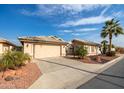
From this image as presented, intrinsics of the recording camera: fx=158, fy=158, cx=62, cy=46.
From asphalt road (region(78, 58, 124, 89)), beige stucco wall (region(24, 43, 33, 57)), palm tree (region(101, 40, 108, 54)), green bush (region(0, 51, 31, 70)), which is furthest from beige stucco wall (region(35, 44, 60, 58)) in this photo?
palm tree (region(101, 40, 108, 54))

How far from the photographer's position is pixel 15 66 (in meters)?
11.5

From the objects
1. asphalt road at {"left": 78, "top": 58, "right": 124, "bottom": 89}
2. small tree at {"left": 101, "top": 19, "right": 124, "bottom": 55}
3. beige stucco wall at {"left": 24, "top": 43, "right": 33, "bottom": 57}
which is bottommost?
asphalt road at {"left": 78, "top": 58, "right": 124, "bottom": 89}

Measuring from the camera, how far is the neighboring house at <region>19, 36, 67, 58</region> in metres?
19.9

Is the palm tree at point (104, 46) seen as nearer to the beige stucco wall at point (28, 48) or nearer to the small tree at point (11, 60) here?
the beige stucco wall at point (28, 48)

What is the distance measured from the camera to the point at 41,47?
2169cm

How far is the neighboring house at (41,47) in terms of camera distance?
19.9m

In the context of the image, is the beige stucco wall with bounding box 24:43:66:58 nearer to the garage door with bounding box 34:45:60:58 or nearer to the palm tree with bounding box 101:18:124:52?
the garage door with bounding box 34:45:60:58

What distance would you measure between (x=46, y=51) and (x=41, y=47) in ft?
3.93

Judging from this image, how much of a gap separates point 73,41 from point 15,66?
949 inches

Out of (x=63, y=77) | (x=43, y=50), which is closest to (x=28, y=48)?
(x=43, y=50)
